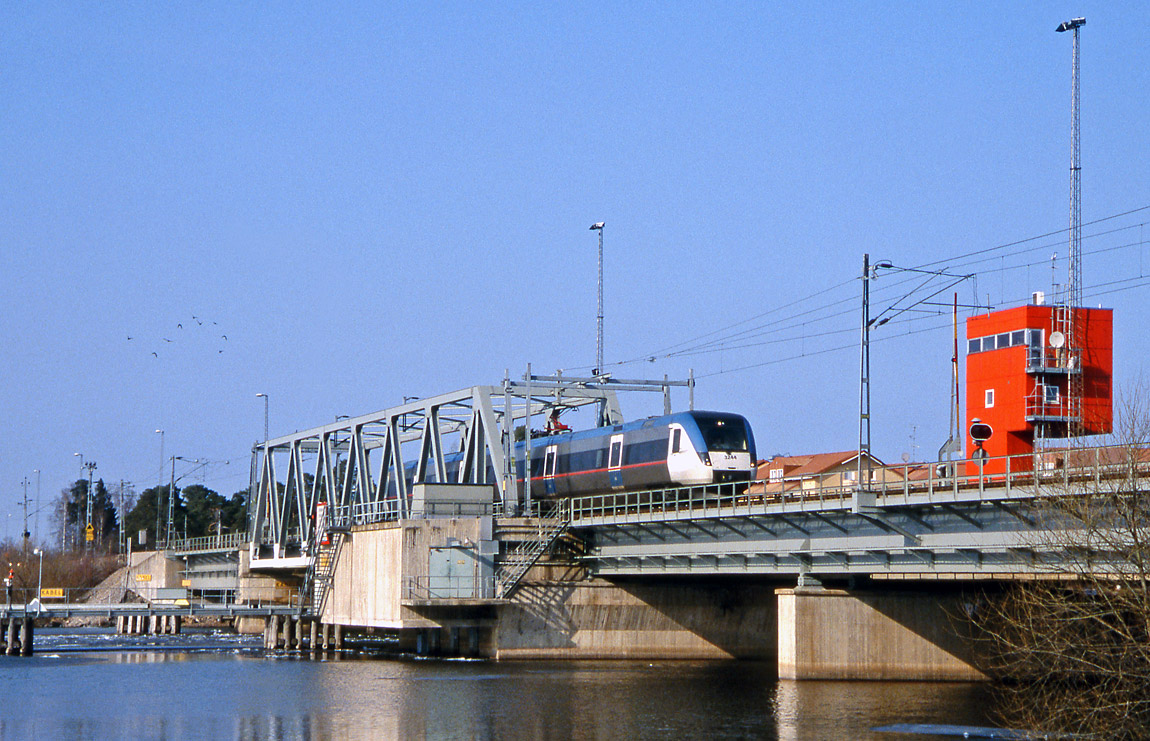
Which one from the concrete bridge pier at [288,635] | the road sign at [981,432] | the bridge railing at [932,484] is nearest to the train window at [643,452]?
the bridge railing at [932,484]

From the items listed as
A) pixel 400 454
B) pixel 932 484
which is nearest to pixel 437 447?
pixel 400 454

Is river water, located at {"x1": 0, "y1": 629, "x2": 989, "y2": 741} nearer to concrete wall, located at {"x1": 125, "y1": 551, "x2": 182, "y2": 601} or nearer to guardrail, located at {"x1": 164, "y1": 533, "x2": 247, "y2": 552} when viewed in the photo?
guardrail, located at {"x1": 164, "y1": 533, "x2": 247, "y2": 552}

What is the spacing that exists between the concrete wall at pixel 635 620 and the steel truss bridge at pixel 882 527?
2.33m

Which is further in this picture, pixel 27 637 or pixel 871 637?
pixel 27 637

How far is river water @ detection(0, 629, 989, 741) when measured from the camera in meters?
37.8

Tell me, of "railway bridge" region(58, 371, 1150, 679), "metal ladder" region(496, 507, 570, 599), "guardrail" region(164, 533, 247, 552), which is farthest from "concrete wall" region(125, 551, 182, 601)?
"metal ladder" region(496, 507, 570, 599)

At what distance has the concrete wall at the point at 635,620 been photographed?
208 feet

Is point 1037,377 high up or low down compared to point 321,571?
up

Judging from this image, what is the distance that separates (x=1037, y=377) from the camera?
53.2m

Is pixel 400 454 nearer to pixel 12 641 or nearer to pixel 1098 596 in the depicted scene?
pixel 12 641

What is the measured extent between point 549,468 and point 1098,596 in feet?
137

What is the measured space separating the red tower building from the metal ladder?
1887 centimetres

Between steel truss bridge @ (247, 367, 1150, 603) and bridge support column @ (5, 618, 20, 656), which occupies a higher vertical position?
steel truss bridge @ (247, 367, 1150, 603)

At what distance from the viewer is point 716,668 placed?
6000 centimetres
